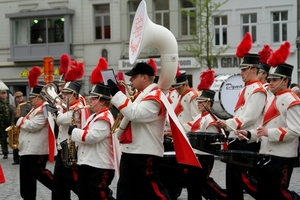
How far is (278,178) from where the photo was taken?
8.00 metres

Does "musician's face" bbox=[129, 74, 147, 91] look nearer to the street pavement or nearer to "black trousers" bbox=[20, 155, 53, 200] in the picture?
"black trousers" bbox=[20, 155, 53, 200]

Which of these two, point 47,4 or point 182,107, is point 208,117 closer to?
point 182,107

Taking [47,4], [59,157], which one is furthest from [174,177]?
[47,4]

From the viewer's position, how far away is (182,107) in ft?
36.9

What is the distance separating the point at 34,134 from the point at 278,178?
3.98m

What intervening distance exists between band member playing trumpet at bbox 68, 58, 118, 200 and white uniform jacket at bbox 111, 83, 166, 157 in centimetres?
73

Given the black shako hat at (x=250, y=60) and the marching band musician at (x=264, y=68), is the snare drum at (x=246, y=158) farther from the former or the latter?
the marching band musician at (x=264, y=68)

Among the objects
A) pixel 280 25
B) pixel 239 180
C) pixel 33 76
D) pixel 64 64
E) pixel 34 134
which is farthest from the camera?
pixel 280 25

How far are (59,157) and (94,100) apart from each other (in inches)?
56.7

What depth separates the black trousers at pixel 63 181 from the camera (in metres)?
9.53

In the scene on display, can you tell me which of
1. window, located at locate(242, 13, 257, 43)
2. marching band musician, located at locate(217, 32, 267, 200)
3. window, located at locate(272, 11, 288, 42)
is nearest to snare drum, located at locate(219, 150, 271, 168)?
marching band musician, located at locate(217, 32, 267, 200)

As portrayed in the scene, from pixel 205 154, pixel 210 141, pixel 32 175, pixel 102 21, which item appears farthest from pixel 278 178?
pixel 102 21

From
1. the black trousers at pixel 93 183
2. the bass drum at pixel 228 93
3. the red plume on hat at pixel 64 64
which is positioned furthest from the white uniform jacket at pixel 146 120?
the bass drum at pixel 228 93

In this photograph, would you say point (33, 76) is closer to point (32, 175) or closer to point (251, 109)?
point (32, 175)
